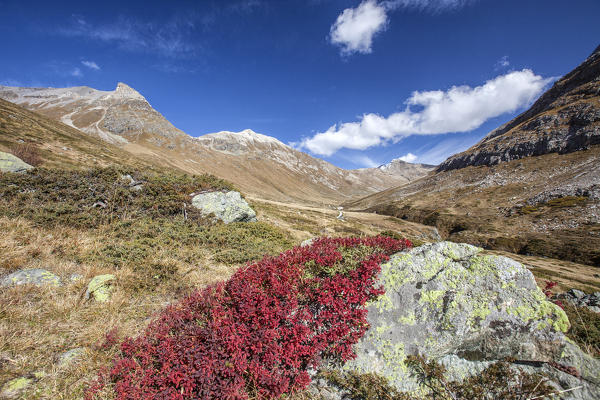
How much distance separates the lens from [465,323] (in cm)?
438

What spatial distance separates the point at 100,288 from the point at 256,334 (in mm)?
5421

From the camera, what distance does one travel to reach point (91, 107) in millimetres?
188125

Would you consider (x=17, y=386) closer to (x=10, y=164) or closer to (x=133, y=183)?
A: (x=133, y=183)

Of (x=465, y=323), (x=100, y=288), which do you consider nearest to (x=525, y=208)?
(x=465, y=323)

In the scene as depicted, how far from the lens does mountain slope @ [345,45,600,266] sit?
47812mm

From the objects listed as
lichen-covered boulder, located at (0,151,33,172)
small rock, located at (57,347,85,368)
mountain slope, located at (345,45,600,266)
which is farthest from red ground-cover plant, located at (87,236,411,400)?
mountain slope, located at (345,45,600,266)

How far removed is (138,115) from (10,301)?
749 feet

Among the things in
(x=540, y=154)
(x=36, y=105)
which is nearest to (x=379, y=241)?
(x=540, y=154)

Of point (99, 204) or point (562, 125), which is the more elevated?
point (562, 125)

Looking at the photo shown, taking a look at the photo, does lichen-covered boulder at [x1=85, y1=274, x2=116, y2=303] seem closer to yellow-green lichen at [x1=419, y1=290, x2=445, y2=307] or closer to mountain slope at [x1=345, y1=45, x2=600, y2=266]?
yellow-green lichen at [x1=419, y1=290, x2=445, y2=307]

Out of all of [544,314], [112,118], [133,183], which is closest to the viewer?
[544,314]

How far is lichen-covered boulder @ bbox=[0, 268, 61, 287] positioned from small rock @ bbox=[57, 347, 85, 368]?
283 centimetres

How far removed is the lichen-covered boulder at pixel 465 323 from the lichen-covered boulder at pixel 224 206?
13.1 meters

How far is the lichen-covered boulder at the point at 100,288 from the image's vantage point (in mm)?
6434
